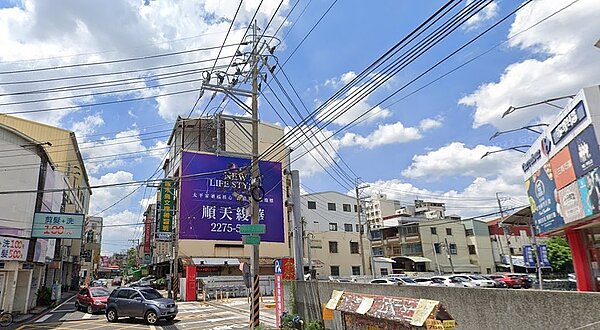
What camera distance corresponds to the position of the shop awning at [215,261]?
34594mm

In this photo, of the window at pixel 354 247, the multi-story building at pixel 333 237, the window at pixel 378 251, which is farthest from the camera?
the window at pixel 378 251

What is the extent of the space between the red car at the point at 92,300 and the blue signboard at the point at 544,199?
2254 cm

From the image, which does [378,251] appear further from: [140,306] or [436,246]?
[140,306]

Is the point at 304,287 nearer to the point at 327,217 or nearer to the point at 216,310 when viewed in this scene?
the point at 216,310

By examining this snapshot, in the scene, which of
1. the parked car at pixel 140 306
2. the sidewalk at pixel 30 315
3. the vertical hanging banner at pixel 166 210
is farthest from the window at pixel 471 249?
the sidewalk at pixel 30 315

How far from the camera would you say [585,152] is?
1071 cm

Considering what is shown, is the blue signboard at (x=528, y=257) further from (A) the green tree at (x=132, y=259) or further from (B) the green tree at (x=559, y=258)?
(A) the green tree at (x=132, y=259)

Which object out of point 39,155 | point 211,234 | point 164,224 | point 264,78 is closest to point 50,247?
point 39,155

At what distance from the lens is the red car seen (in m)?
21.7

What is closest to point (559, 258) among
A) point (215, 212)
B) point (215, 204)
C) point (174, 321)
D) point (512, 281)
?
point (512, 281)

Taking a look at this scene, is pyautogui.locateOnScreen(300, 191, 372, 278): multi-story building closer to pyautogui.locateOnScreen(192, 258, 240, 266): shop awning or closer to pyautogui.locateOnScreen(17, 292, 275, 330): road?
pyautogui.locateOnScreen(192, 258, 240, 266): shop awning

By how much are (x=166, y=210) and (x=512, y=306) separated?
34.2 meters

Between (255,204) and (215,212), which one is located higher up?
(215,212)

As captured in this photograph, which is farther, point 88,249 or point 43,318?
point 88,249
